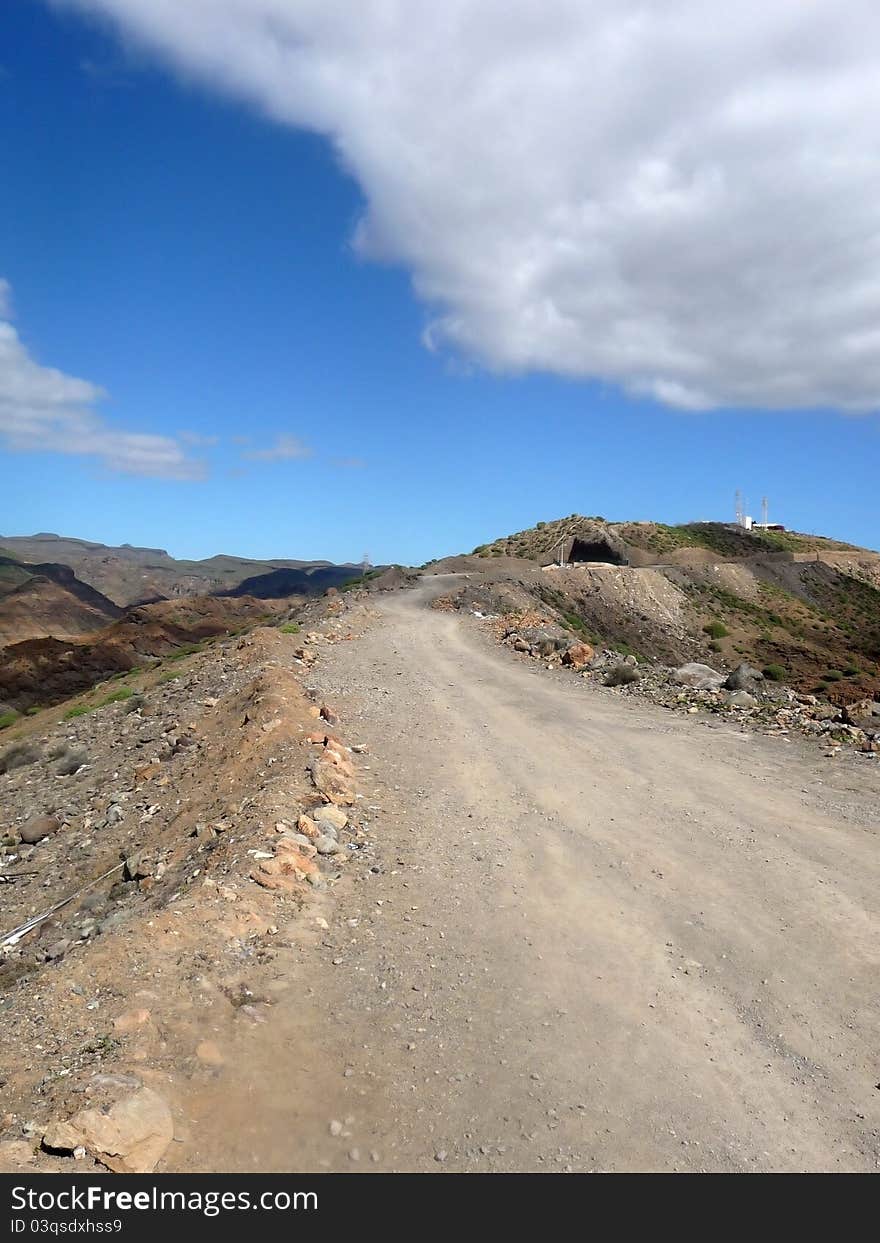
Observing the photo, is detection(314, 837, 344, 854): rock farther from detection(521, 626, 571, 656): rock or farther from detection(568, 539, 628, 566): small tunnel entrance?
detection(568, 539, 628, 566): small tunnel entrance

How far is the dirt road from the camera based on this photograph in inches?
198

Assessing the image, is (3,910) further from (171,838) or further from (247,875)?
(247,875)

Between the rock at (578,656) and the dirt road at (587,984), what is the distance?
29.9ft

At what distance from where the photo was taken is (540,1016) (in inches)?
249

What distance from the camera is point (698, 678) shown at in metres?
20.4

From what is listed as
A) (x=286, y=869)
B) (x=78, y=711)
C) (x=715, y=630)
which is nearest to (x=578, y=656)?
(x=286, y=869)

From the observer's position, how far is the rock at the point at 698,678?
64.3 ft

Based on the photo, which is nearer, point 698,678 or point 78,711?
point 698,678

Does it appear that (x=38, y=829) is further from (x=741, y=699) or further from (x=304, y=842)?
(x=741, y=699)

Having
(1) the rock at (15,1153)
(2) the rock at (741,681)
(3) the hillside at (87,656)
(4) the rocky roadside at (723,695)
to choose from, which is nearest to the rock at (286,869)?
(1) the rock at (15,1153)

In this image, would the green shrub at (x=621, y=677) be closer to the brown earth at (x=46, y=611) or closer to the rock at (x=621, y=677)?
the rock at (x=621, y=677)

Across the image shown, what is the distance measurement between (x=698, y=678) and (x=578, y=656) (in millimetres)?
3618
